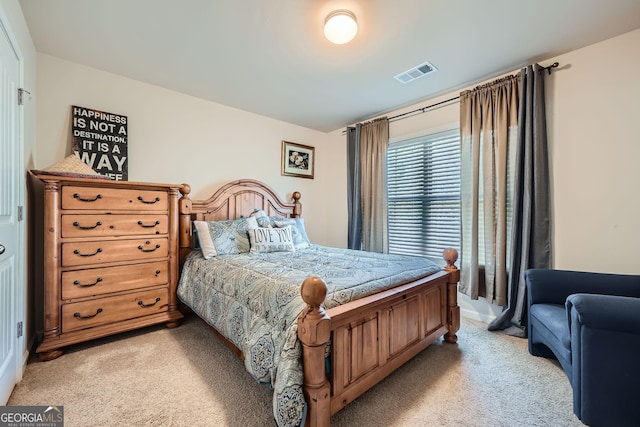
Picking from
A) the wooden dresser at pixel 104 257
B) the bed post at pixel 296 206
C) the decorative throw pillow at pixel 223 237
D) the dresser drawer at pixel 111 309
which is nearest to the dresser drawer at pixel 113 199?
the wooden dresser at pixel 104 257

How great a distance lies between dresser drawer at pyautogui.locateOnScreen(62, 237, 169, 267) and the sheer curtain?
241 centimetres

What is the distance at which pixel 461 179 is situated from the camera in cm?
278

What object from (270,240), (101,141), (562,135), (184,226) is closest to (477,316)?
(562,135)

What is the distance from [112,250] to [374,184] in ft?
9.62

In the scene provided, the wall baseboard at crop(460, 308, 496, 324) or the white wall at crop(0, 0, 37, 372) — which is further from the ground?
the white wall at crop(0, 0, 37, 372)

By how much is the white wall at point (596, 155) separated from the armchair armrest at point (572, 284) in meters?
0.35

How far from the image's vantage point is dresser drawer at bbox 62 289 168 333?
6.54ft

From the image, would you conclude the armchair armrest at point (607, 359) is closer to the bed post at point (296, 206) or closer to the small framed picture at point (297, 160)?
the bed post at point (296, 206)

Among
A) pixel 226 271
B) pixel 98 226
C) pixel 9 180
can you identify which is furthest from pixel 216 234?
pixel 9 180

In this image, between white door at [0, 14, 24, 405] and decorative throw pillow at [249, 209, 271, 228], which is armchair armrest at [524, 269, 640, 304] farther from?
white door at [0, 14, 24, 405]

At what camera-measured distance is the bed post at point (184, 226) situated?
2.67 m

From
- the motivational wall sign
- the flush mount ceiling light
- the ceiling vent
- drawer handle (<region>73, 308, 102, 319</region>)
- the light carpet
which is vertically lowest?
the light carpet

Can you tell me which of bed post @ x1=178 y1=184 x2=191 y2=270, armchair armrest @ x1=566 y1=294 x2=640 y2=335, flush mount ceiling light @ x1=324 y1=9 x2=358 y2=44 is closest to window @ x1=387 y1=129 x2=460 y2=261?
armchair armrest @ x1=566 y1=294 x2=640 y2=335

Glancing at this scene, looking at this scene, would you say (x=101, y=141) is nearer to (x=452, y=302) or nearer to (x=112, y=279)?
(x=112, y=279)
